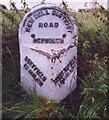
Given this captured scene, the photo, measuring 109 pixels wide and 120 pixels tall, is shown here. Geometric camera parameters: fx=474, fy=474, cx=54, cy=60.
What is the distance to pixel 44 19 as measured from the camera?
15.7ft

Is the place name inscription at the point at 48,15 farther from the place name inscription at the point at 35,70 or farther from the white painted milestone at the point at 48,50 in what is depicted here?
the place name inscription at the point at 35,70

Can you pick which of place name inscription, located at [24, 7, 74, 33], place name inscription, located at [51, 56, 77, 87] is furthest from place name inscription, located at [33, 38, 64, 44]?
place name inscription, located at [51, 56, 77, 87]

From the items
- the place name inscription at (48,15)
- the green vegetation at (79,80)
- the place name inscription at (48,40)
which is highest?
the place name inscription at (48,15)

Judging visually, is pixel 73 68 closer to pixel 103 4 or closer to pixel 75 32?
pixel 75 32

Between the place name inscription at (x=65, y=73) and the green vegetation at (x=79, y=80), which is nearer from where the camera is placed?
the green vegetation at (x=79, y=80)

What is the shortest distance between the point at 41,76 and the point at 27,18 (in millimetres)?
601

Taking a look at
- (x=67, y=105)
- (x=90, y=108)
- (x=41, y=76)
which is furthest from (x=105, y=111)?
(x=41, y=76)

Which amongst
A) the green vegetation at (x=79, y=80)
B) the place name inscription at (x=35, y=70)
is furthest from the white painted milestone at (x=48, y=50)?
the green vegetation at (x=79, y=80)

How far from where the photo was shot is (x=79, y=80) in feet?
16.1

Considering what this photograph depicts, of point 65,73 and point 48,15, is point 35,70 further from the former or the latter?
point 48,15

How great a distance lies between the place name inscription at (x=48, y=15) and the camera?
188 inches

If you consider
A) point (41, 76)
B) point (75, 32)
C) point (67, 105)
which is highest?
point (75, 32)

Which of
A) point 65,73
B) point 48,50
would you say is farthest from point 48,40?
point 65,73

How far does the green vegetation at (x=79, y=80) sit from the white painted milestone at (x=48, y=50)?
12cm
